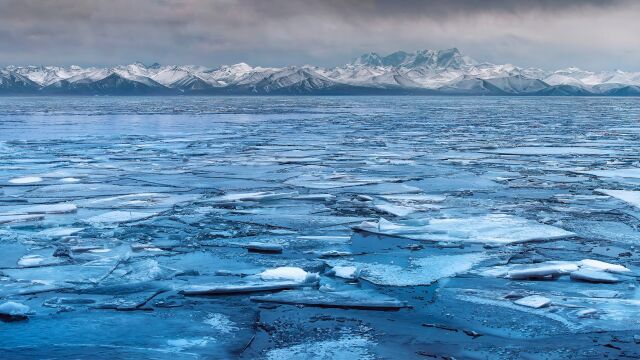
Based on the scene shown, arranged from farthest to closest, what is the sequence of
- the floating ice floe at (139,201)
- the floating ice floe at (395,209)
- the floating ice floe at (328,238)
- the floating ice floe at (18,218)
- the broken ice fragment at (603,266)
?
1. the floating ice floe at (139,201)
2. the floating ice floe at (395,209)
3. the floating ice floe at (18,218)
4. the floating ice floe at (328,238)
5. the broken ice fragment at (603,266)

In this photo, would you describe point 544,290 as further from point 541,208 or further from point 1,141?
point 1,141

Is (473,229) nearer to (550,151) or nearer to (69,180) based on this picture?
(69,180)

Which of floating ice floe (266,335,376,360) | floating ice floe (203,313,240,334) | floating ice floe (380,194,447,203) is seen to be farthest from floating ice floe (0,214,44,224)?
floating ice floe (266,335,376,360)

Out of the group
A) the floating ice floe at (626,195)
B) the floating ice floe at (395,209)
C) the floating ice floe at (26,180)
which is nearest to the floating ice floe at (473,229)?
the floating ice floe at (395,209)

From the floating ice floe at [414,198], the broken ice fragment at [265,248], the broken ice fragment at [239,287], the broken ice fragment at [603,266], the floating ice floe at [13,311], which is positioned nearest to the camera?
the floating ice floe at [13,311]

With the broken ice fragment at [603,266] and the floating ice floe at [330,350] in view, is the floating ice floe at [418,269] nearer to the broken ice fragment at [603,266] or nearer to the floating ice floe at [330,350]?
the broken ice fragment at [603,266]

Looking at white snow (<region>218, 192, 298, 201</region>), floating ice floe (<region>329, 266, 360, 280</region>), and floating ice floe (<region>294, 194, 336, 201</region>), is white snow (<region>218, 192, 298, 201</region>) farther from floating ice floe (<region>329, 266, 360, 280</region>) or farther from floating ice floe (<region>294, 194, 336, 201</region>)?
floating ice floe (<region>329, 266, 360, 280</region>)
